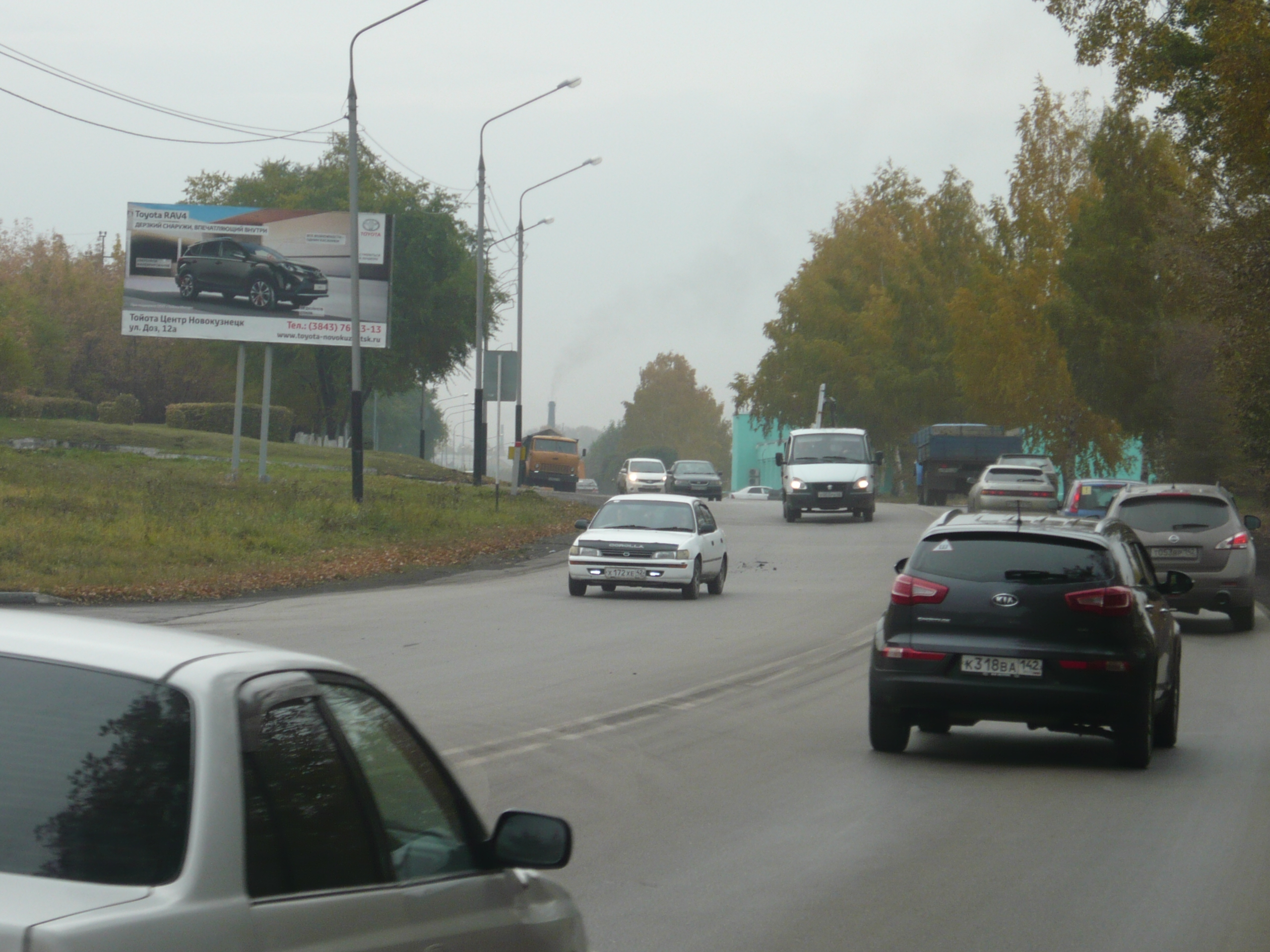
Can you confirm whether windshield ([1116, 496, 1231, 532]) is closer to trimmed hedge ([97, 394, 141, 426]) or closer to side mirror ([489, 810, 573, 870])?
side mirror ([489, 810, 573, 870])

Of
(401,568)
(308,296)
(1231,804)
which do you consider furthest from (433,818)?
(308,296)

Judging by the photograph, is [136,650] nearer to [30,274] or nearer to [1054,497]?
[1054,497]

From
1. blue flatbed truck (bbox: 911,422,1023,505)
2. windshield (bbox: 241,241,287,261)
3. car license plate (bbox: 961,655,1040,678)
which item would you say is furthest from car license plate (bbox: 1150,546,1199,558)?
blue flatbed truck (bbox: 911,422,1023,505)

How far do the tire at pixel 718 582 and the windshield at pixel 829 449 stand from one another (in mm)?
17422

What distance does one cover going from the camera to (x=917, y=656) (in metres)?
9.84

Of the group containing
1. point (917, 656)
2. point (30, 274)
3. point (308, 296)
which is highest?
point (30, 274)

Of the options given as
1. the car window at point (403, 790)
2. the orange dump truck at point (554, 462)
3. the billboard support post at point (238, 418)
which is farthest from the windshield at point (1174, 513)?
the orange dump truck at point (554, 462)

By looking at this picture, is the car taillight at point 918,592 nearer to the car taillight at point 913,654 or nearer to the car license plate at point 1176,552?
the car taillight at point 913,654

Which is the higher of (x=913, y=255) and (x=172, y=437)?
(x=913, y=255)

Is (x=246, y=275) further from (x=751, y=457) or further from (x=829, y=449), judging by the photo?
(x=751, y=457)

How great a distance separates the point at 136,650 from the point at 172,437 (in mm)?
49662

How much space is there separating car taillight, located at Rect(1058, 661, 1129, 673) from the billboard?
2948cm

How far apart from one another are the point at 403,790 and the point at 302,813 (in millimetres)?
492

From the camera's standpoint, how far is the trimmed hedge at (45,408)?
57.6 meters
